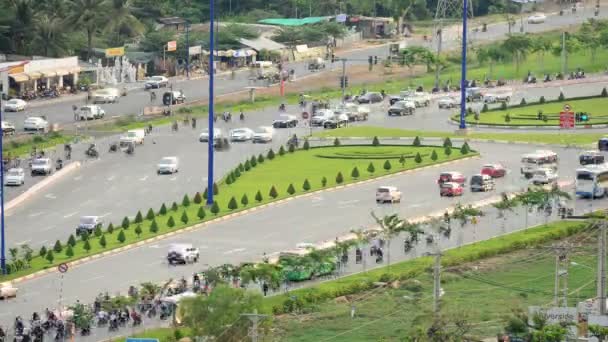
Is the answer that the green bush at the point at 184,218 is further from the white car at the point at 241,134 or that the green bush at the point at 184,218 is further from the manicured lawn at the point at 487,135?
the manicured lawn at the point at 487,135

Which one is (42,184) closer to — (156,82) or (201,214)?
(201,214)

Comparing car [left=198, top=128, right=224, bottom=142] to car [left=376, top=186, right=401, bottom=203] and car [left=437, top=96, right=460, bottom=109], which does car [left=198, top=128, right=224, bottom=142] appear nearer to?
car [left=437, top=96, right=460, bottom=109]

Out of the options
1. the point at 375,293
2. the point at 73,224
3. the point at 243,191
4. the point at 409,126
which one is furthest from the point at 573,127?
the point at 375,293

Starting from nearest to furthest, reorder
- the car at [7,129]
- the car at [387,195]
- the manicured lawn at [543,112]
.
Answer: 1. the car at [387,195]
2. the car at [7,129]
3. the manicured lawn at [543,112]

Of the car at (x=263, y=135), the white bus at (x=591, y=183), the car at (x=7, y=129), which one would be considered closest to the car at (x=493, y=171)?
the white bus at (x=591, y=183)

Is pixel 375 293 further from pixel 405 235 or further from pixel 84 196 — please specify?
pixel 84 196

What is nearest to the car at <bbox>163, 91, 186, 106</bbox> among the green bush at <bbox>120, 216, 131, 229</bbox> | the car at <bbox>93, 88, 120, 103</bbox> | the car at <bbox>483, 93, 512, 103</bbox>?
the car at <bbox>93, 88, 120, 103</bbox>
